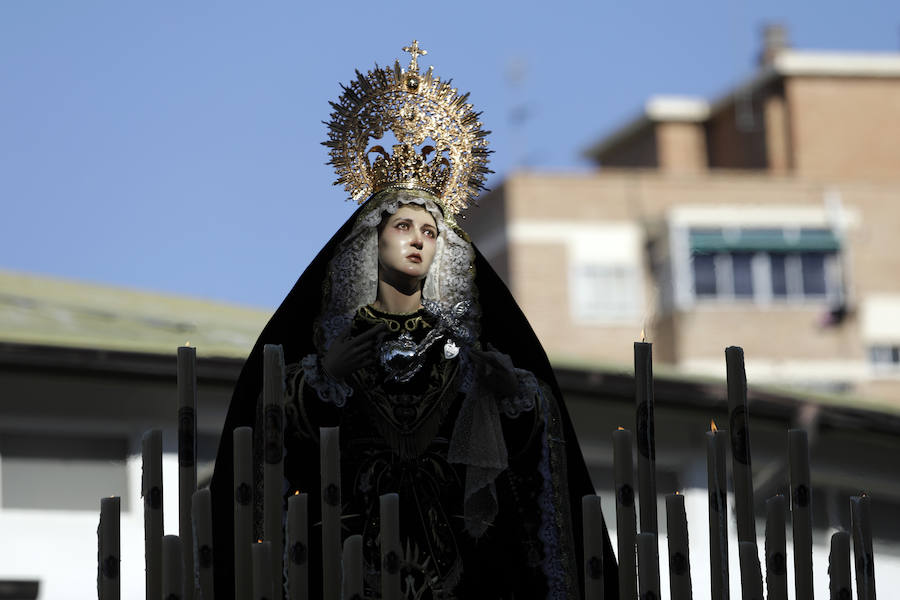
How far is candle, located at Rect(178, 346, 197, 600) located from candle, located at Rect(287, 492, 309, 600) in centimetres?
31

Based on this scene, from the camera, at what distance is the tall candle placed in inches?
185

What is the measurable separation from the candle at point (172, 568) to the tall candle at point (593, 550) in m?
1.05

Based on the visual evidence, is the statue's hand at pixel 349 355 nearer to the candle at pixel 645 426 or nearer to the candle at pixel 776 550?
the candle at pixel 645 426

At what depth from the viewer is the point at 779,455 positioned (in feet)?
46.4

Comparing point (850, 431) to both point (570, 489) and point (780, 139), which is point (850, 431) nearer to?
point (570, 489)

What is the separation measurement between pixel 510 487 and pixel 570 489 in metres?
0.21

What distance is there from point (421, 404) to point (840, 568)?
173cm

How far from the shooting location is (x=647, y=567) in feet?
15.1

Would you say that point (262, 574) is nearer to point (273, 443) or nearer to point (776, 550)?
point (273, 443)

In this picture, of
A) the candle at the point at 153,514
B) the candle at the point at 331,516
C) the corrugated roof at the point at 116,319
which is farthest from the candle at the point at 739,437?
the corrugated roof at the point at 116,319

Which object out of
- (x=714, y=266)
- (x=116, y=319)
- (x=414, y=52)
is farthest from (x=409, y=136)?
(x=714, y=266)

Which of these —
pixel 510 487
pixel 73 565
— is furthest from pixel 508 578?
pixel 73 565

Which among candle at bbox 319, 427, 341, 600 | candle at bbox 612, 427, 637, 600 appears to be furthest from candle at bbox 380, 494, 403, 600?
candle at bbox 612, 427, 637, 600

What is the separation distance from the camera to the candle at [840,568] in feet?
15.6
